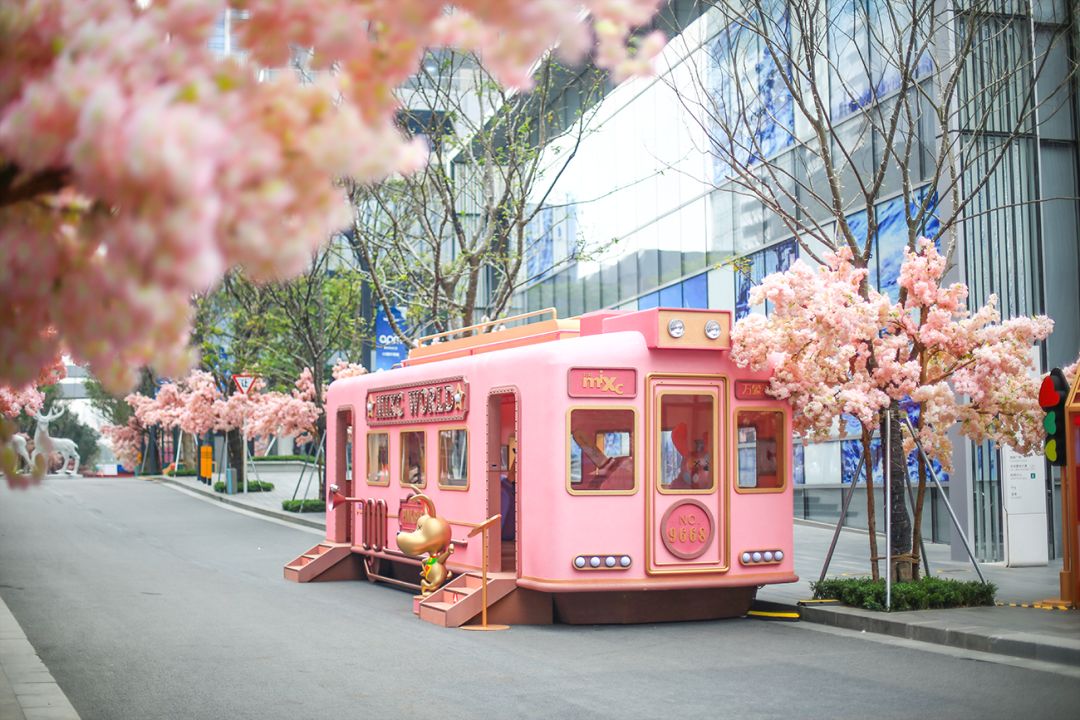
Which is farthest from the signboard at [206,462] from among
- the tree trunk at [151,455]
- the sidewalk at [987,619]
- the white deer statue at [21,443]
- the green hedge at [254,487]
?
the sidewalk at [987,619]

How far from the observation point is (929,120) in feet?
66.8

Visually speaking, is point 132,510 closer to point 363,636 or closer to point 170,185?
point 363,636

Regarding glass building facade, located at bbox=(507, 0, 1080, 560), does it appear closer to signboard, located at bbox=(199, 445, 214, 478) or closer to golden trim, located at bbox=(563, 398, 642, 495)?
golden trim, located at bbox=(563, 398, 642, 495)

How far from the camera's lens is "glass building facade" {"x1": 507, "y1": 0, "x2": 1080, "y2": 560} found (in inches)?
719

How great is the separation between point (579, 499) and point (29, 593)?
7730mm

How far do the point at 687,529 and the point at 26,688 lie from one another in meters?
6.28

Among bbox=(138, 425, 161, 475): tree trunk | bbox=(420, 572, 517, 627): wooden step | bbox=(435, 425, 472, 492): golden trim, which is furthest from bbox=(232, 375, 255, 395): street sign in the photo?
bbox=(138, 425, 161, 475): tree trunk

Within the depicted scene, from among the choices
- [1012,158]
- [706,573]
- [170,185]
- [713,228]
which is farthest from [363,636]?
[713,228]

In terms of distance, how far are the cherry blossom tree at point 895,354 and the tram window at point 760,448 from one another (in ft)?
1.17

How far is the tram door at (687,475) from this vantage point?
12500 mm

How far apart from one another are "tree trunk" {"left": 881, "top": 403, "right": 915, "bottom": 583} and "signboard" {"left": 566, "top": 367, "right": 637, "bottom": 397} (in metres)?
2.79

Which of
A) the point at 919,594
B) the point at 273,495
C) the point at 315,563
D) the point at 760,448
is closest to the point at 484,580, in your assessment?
the point at 760,448

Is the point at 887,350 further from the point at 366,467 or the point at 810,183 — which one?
the point at 366,467

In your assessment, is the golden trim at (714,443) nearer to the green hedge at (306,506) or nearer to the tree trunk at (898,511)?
the tree trunk at (898,511)
